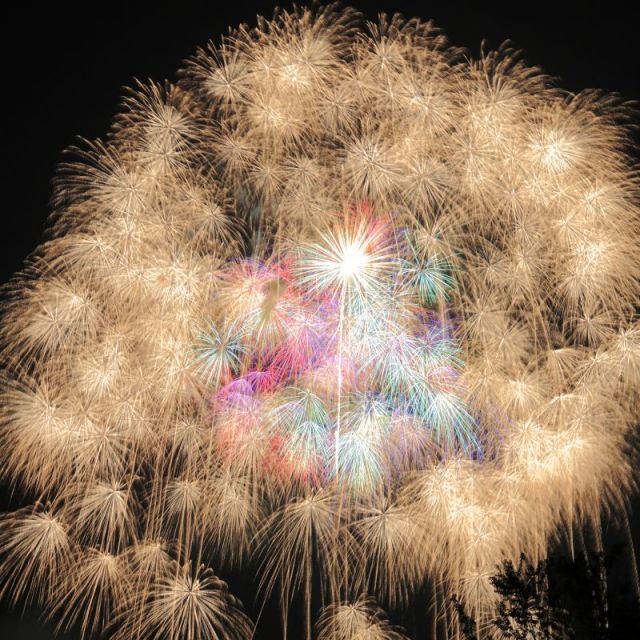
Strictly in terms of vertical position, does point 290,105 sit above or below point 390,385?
above

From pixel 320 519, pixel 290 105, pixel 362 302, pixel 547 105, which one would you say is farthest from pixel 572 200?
pixel 320 519

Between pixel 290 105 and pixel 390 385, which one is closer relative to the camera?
pixel 390 385

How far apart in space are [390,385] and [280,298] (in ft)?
13.0

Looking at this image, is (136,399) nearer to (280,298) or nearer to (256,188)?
(280,298)

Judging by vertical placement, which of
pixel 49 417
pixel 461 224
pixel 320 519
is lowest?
pixel 320 519

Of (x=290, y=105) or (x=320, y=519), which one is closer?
(x=320, y=519)

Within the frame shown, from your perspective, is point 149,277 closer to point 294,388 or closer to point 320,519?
point 294,388

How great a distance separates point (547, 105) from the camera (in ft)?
78.5

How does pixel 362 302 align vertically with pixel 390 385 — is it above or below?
above

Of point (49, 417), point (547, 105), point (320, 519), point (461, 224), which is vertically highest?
point (547, 105)

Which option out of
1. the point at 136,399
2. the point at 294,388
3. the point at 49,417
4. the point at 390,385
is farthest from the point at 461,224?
the point at 49,417

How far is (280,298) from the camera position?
23.8 m

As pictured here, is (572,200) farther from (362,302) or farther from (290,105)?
(290,105)

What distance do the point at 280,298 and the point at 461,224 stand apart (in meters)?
5.75
